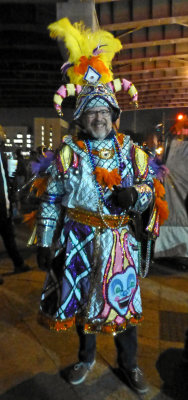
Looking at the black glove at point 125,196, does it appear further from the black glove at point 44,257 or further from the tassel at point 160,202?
the black glove at point 44,257

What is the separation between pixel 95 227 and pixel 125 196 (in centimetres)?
31

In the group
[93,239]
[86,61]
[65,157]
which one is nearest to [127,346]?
[93,239]

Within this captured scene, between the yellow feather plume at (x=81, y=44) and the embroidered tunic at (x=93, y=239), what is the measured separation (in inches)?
21.1

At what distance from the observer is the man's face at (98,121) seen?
2242 mm

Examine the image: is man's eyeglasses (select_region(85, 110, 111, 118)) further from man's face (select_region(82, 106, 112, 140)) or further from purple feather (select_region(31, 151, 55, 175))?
purple feather (select_region(31, 151, 55, 175))

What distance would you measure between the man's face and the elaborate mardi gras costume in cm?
4

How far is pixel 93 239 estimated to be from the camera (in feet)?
7.25

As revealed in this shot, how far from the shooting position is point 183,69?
1184 centimetres

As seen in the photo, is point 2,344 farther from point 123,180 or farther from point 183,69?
point 183,69

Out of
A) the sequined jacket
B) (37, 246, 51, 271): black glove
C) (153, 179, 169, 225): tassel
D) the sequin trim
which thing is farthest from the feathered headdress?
the sequin trim

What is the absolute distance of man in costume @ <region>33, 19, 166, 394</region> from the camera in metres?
Answer: 2.19

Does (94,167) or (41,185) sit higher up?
(94,167)

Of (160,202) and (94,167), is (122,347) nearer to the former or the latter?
(160,202)

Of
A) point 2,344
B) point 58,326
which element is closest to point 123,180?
point 58,326
